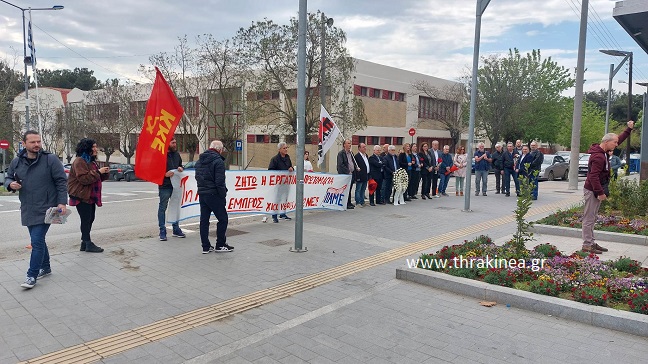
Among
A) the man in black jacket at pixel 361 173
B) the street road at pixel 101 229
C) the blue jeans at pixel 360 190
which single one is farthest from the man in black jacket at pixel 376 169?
→ the street road at pixel 101 229

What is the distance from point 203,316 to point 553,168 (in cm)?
2629

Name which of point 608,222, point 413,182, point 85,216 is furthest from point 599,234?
point 85,216

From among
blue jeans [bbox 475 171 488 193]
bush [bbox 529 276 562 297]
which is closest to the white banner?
bush [bbox 529 276 562 297]

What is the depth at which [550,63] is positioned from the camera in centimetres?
4350

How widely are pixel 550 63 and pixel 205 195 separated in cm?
4389

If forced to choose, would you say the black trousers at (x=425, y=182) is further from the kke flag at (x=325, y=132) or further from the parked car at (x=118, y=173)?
the parked car at (x=118, y=173)

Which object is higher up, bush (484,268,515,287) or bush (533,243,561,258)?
bush (533,243,561,258)

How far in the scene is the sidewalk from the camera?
4.23 meters

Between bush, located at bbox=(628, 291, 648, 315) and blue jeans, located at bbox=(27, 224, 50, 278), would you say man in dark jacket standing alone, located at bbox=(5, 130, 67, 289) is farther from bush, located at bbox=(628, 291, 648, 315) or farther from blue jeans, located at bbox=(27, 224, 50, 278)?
bush, located at bbox=(628, 291, 648, 315)

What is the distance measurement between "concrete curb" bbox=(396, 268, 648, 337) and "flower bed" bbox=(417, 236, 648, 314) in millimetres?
163

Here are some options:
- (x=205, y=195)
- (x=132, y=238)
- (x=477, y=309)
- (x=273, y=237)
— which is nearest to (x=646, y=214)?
(x=477, y=309)

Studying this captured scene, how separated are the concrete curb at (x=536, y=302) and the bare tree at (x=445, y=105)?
4172 cm

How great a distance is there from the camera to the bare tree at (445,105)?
153ft

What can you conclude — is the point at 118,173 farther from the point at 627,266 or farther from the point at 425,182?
the point at 627,266
